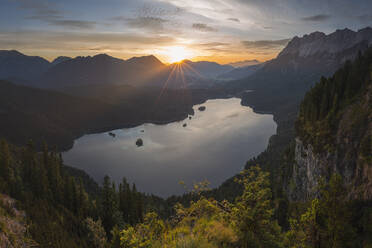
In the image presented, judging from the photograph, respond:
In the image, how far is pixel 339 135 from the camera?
47.6 meters

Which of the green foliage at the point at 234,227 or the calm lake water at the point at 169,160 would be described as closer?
the green foliage at the point at 234,227

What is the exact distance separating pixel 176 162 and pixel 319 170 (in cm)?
10250

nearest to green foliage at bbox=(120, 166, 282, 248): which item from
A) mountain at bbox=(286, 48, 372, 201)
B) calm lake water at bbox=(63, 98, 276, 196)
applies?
mountain at bbox=(286, 48, 372, 201)

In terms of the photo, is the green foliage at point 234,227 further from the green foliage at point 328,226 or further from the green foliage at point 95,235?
the green foliage at point 95,235

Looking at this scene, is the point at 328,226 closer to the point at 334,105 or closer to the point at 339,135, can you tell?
the point at 339,135

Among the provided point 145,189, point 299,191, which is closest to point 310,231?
point 299,191

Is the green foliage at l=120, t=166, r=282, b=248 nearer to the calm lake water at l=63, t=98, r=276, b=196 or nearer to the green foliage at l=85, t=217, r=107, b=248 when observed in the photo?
the green foliage at l=85, t=217, r=107, b=248

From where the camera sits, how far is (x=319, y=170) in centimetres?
5162

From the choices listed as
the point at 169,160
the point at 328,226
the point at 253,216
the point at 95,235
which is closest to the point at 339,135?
the point at 328,226

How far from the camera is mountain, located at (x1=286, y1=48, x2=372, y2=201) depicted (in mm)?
37938

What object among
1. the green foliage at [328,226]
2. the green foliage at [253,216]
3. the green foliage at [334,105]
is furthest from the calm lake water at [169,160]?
the green foliage at [253,216]

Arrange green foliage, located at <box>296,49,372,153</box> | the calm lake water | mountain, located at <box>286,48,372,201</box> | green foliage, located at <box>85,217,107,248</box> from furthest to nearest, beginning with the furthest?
the calm lake water → green foliage, located at <box>296,49,372,153</box> → green foliage, located at <box>85,217,107,248</box> → mountain, located at <box>286,48,372,201</box>

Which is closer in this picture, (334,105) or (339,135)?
(339,135)

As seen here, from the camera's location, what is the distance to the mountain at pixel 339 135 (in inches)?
1494
